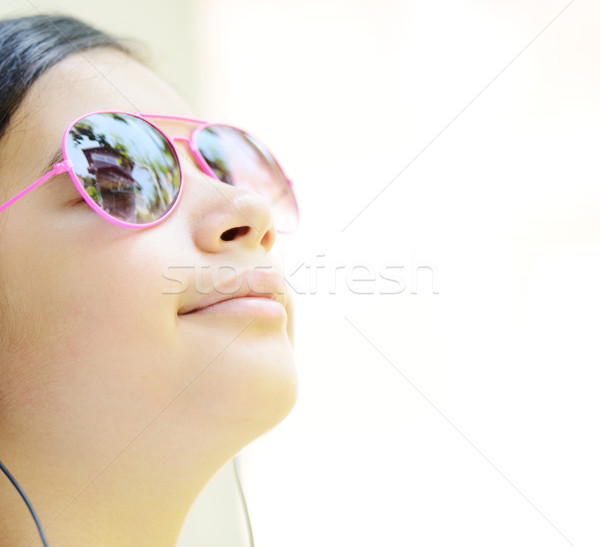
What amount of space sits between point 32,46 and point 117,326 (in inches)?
13.9

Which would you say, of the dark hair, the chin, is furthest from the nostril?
the dark hair

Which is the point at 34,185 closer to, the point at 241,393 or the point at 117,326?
the point at 117,326

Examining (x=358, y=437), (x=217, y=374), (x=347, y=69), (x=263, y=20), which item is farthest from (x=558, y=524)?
(x=263, y=20)

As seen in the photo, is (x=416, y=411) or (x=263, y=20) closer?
(x=416, y=411)

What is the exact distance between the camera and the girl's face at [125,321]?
0.61m

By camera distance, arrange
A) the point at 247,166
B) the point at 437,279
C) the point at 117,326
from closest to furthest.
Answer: the point at 117,326 → the point at 247,166 → the point at 437,279

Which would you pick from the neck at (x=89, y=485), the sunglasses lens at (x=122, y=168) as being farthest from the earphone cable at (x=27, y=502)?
the sunglasses lens at (x=122, y=168)

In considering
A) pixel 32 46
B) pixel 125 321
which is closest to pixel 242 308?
pixel 125 321

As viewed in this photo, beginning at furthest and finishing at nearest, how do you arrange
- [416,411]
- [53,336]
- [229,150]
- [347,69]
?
[347,69], [416,411], [229,150], [53,336]

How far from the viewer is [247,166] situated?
0.87 meters

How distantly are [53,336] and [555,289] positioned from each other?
76 cm

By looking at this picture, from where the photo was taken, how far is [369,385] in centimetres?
119

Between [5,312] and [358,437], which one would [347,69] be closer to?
[358,437]

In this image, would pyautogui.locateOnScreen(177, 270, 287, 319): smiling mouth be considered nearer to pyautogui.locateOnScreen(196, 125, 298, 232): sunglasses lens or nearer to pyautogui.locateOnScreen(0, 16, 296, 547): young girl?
pyautogui.locateOnScreen(0, 16, 296, 547): young girl
